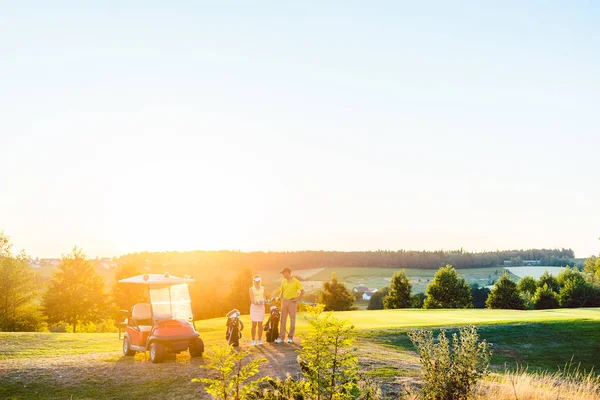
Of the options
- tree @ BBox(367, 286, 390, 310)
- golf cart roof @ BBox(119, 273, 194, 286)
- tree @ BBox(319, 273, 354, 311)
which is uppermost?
golf cart roof @ BBox(119, 273, 194, 286)

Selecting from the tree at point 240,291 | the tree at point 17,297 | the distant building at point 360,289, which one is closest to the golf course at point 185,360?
the tree at point 17,297

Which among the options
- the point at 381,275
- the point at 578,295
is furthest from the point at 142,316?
the point at 381,275

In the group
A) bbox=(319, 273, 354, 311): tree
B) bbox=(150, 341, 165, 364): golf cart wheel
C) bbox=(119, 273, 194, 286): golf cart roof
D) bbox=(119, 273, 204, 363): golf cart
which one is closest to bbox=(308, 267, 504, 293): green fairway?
bbox=(319, 273, 354, 311): tree

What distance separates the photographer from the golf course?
11.8 m

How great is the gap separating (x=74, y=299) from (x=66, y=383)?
1373 inches

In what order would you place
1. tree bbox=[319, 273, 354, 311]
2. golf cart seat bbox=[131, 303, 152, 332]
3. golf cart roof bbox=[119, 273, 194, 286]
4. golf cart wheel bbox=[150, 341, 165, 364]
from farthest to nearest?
tree bbox=[319, 273, 354, 311] → golf cart seat bbox=[131, 303, 152, 332] → golf cart roof bbox=[119, 273, 194, 286] → golf cart wheel bbox=[150, 341, 165, 364]

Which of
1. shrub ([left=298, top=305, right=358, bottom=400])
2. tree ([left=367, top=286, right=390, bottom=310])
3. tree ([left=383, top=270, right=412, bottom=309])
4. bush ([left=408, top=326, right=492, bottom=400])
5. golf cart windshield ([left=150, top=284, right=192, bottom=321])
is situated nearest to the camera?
shrub ([left=298, top=305, right=358, bottom=400])

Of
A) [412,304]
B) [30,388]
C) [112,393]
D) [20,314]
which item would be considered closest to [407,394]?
[112,393]

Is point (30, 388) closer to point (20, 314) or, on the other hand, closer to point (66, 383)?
point (66, 383)

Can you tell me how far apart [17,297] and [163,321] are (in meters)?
33.4

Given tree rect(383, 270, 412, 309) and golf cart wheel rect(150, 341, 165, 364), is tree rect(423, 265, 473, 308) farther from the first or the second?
golf cart wheel rect(150, 341, 165, 364)

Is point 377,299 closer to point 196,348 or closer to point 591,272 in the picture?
point 591,272

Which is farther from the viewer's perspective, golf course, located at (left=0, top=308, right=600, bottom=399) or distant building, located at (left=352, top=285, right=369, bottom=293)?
distant building, located at (left=352, top=285, right=369, bottom=293)

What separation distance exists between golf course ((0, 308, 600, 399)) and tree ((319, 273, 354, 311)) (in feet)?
114
